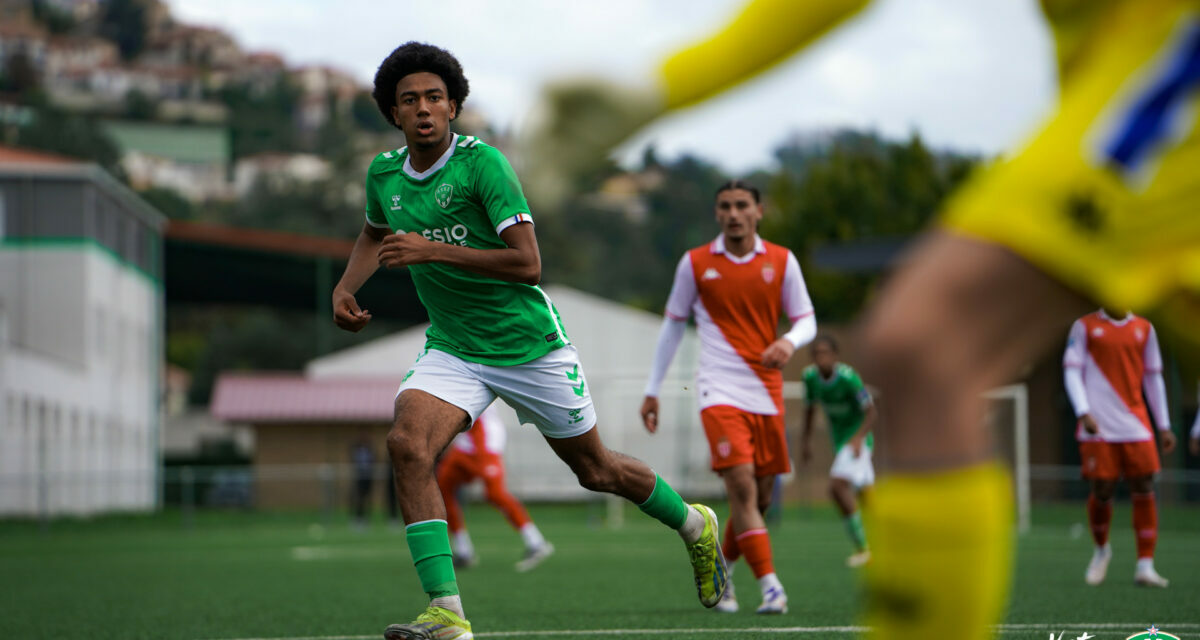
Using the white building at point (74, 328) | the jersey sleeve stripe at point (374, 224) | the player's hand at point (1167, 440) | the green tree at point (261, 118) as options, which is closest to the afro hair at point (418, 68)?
the jersey sleeve stripe at point (374, 224)

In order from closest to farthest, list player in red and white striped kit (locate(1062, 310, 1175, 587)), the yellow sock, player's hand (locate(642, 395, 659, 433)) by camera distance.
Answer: the yellow sock < player's hand (locate(642, 395, 659, 433)) < player in red and white striped kit (locate(1062, 310, 1175, 587))

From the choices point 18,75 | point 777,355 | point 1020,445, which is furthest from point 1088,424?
point 18,75

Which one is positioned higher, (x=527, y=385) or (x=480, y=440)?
(x=527, y=385)

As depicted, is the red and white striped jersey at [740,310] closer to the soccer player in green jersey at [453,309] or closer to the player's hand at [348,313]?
the soccer player in green jersey at [453,309]

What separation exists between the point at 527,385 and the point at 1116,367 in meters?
6.07

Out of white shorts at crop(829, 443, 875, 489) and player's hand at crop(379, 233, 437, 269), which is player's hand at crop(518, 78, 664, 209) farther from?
white shorts at crop(829, 443, 875, 489)

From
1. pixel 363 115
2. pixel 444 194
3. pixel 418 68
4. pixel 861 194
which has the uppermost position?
pixel 363 115

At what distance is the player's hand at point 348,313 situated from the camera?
5.78 metres

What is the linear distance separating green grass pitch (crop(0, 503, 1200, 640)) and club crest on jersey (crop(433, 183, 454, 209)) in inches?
86.7

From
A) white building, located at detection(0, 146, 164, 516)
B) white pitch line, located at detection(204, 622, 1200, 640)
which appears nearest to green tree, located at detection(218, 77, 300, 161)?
white building, located at detection(0, 146, 164, 516)

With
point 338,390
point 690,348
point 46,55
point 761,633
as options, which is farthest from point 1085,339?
point 46,55

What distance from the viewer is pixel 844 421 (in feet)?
44.7

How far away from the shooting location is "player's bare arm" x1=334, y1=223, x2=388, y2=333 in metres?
5.84

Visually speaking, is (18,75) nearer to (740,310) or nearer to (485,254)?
(740,310)
